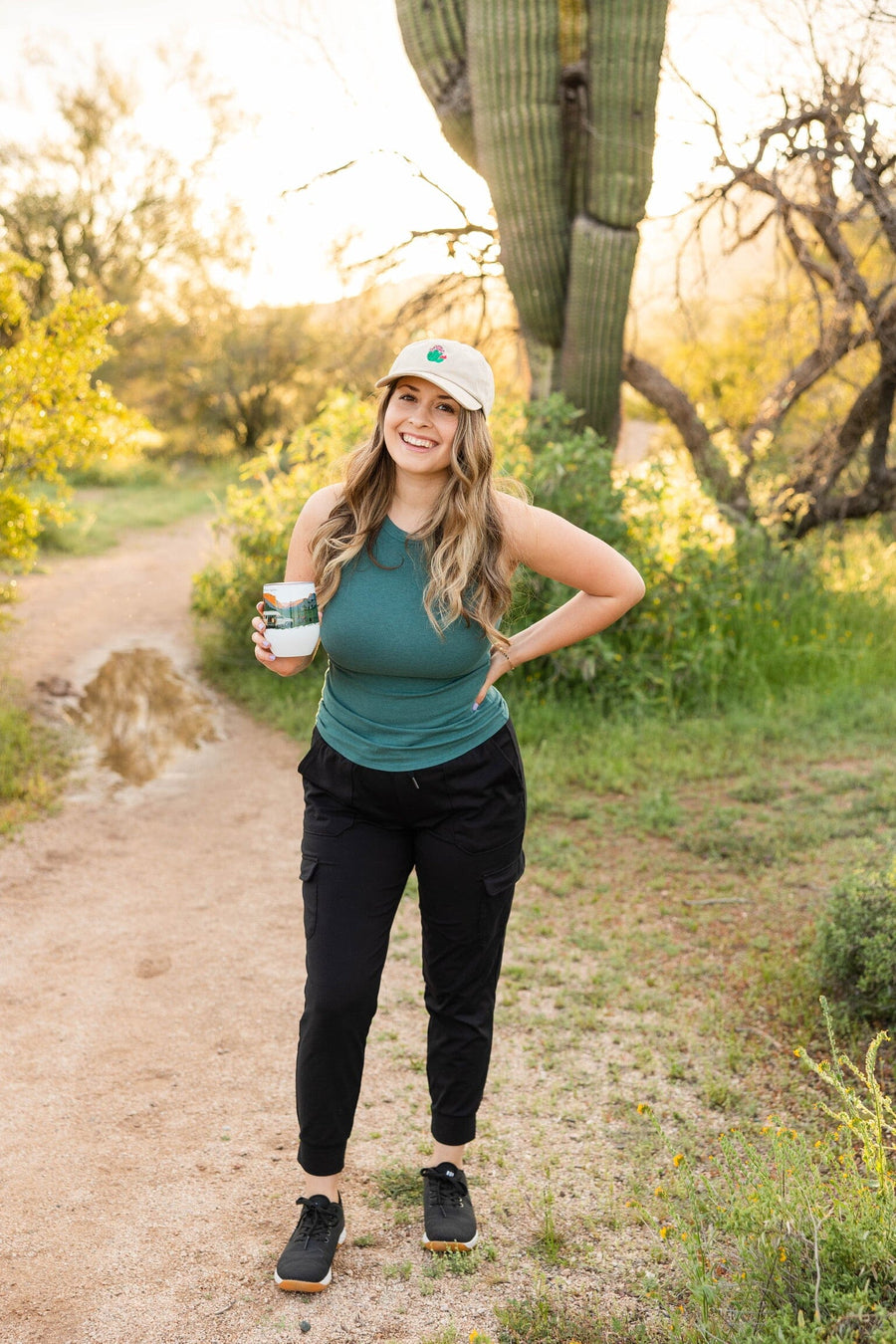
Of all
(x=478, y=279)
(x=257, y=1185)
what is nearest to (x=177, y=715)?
(x=478, y=279)

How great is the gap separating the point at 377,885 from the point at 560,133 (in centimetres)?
606

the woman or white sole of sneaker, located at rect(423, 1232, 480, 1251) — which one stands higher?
the woman

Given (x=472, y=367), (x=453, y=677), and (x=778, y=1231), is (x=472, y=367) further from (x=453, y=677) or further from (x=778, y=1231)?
(x=778, y=1231)

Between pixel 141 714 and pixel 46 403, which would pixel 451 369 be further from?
pixel 141 714

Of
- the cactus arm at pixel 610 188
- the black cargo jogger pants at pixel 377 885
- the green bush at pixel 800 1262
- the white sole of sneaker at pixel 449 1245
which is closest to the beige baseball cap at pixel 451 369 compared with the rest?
the black cargo jogger pants at pixel 377 885

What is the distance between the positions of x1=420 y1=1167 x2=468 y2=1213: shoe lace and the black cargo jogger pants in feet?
1.00

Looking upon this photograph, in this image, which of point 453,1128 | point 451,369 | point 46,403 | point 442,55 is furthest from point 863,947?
point 442,55

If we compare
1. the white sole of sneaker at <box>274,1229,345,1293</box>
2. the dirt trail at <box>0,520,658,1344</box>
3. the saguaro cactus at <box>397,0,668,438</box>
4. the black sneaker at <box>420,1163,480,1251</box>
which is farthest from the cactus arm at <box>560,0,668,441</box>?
the white sole of sneaker at <box>274,1229,345,1293</box>

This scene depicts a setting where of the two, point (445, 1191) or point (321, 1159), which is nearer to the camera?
point (321, 1159)

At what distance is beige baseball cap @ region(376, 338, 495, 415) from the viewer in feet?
7.27

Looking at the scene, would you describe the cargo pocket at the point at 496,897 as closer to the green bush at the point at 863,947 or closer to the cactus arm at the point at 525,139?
the green bush at the point at 863,947

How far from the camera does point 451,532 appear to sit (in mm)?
2250

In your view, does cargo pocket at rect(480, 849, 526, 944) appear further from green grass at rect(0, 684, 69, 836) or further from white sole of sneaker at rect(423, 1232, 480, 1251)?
green grass at rect(0, 684, 69, 836)

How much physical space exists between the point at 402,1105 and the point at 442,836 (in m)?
1.31
